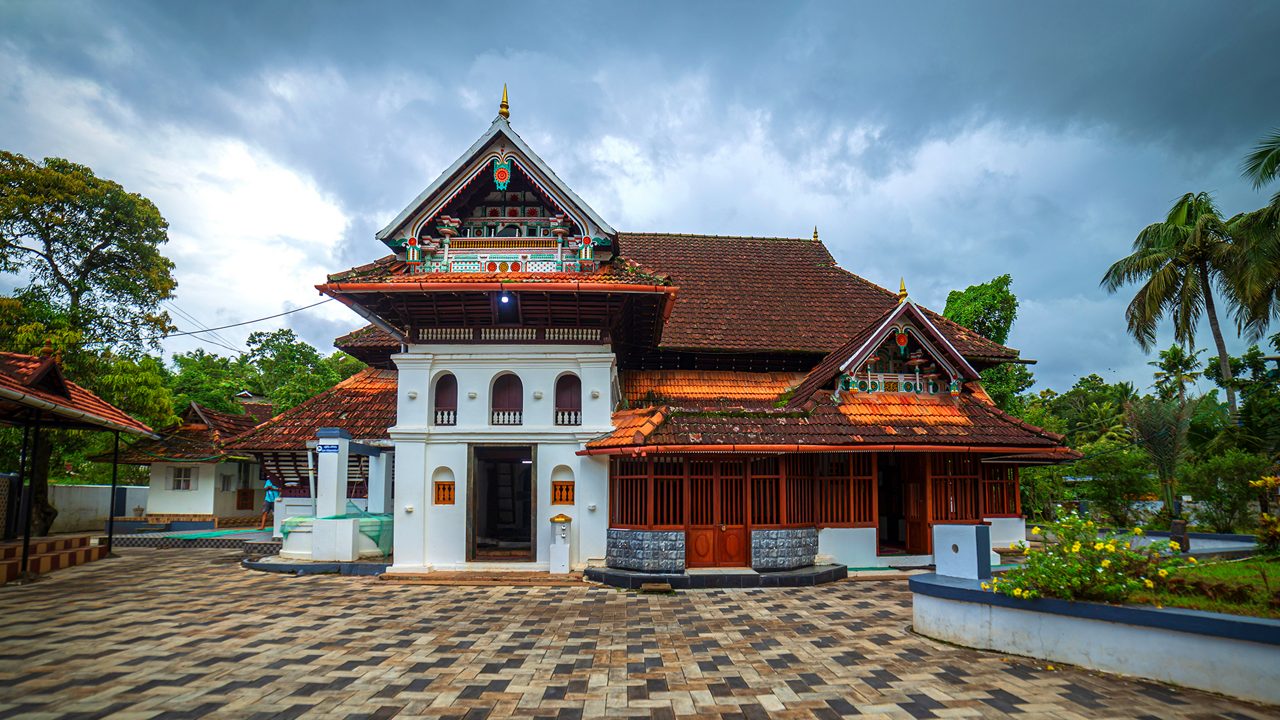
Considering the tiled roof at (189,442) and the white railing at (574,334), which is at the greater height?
the white railing at (574,334)

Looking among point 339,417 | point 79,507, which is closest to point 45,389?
point 339,417

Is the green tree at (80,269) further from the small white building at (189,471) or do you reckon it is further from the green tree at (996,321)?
the green tree at (996,321)

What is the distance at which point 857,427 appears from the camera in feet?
41.9

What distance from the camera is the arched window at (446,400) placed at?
13297 mm

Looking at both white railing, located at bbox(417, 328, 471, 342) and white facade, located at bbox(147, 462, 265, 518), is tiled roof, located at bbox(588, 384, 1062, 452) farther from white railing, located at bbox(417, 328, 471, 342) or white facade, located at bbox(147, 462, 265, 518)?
white facade, located at bbox(147, 462, 265, 518)

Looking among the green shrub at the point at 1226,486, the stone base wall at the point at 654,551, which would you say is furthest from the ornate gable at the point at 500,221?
the green shrub at the point at 1226,486

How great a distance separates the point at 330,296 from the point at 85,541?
934cm

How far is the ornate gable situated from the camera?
13.0 m

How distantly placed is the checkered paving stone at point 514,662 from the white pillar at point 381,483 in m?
5.22

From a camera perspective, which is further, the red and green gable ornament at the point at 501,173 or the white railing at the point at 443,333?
the white railing at the point at 443,333

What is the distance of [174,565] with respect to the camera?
14.5 meters

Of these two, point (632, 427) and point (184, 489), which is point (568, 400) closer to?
point (632, 427)

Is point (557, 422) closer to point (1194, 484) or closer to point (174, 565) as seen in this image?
point (174, 565)

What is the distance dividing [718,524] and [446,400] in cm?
629
